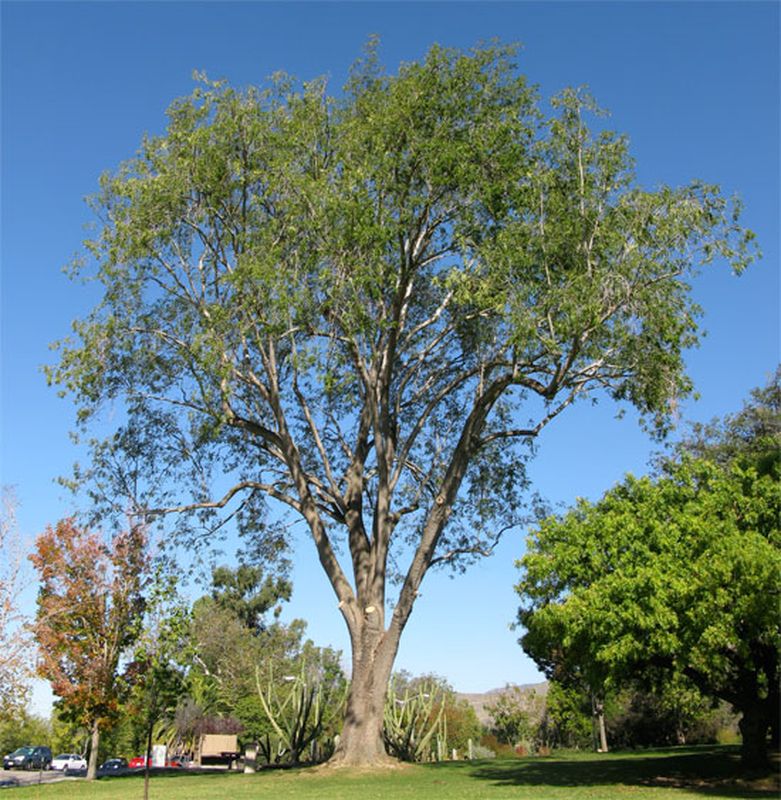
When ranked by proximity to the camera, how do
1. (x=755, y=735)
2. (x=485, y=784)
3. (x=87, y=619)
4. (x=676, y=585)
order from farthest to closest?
1. (x=87, y=619)
2. (x=485, y=784)
3. (x=755, y=735)
4. (x=676, y=585)

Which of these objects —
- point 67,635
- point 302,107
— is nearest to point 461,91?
point 302,107

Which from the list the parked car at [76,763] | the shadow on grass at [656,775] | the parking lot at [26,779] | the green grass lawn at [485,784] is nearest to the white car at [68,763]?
the parked car at [76,763]

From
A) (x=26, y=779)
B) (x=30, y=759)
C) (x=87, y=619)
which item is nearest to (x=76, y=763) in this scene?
(x=30, y=759)

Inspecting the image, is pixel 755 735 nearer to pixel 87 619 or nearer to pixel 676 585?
pixel 676 585

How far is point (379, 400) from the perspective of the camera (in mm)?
21484

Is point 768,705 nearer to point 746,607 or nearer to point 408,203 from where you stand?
point 746,607

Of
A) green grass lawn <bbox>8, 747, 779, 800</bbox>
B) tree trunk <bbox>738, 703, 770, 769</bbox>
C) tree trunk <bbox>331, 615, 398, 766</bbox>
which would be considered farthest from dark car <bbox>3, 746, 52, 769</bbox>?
tree trunk <bbox>738, 703, 770, 769</bbox>

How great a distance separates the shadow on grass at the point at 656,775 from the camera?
1449cm

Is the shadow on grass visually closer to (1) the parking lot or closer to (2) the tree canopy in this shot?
(2) the tree canopy

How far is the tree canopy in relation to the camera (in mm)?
13562

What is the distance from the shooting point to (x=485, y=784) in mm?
16031

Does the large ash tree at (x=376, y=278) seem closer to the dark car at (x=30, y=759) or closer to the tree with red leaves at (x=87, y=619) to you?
the tree with red leaves at (x=87, y=619)

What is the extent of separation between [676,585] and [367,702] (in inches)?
351

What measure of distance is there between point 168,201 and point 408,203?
6.03m
